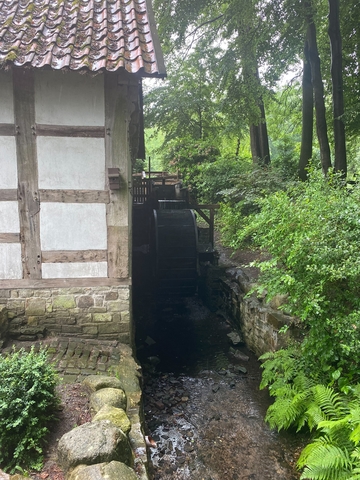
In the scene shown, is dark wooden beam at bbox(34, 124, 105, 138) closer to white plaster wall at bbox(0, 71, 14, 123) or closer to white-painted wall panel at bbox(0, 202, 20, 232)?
white plaster wall at bbox(0, 71, 14, 123)

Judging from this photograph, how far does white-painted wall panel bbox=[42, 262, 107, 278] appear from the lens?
4.51 meters

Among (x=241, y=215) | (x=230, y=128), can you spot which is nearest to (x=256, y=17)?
(x=230, y=128)

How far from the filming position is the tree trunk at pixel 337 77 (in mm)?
7047

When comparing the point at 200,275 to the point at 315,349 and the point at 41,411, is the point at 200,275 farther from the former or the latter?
the point at 41,411

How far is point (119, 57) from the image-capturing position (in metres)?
3.83

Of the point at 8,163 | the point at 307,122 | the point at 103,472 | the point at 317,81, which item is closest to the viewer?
the point at 103,472

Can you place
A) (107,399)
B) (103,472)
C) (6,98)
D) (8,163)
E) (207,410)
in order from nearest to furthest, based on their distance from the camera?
(103,472) < (107,399) < (6,98) < (8,163) < (207,410)

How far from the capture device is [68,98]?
13.7 feet

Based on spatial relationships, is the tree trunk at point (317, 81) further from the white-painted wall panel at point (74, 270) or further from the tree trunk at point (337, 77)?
the white-painted wall panel at point (74, 270)

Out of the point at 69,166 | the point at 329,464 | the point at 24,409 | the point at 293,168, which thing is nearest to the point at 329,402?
the point at 329,464

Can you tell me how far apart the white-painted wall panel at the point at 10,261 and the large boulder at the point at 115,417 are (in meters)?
2.46

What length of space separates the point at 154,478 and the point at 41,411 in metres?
1.47

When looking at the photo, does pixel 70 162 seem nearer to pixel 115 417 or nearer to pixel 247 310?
pixel 115 417

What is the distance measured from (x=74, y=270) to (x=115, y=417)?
229 cm
